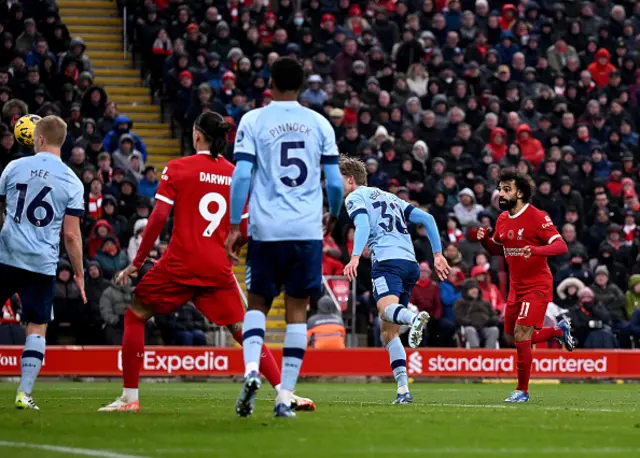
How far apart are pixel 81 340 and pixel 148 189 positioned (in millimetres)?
3671

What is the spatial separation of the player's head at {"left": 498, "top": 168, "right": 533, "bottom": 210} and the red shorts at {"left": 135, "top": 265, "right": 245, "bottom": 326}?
4759mm

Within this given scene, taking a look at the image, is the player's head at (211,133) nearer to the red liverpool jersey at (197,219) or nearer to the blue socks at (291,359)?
the red liverpool jersey at (197,219)

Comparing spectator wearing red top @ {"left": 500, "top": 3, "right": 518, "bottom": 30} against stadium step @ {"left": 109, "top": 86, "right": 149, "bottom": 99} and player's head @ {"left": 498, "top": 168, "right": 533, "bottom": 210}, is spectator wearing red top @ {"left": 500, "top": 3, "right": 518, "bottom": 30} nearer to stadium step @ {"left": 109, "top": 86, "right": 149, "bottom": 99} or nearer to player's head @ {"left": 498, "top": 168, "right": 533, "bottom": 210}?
stadium step @ {"left": 109, "top": 86, "right": 149, "bottom": 99}

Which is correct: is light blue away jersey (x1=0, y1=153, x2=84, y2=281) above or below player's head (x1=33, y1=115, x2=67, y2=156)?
below

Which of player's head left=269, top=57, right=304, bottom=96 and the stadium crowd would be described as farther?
the stadium crowd

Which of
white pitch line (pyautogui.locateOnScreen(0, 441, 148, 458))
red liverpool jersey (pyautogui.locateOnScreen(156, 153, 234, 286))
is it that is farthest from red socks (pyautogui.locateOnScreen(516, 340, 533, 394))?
white pitch line (pyautogui.locateOnScreen(0, 441, 148, 458))

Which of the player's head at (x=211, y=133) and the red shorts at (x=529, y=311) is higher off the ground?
the player's head at (x=211, y=133)

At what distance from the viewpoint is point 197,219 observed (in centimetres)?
1108

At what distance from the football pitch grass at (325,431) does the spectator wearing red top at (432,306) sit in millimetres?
10597

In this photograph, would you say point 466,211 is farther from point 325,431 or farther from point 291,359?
point 325,431

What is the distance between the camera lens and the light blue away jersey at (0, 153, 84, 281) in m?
11.8

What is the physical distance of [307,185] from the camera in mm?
10352

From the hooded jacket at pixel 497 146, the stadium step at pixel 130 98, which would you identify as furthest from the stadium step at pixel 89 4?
the hooded jacket at pixel 497 146

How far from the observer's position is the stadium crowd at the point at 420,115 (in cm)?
2433
